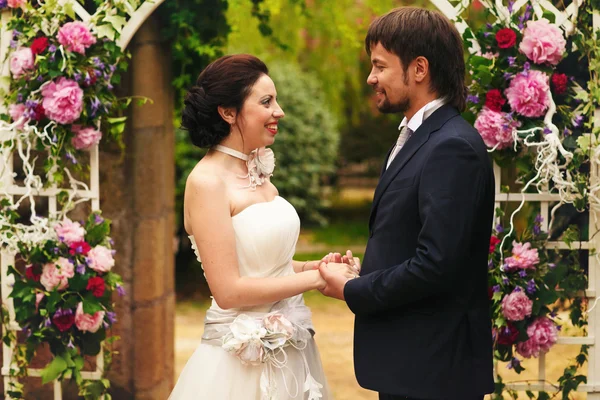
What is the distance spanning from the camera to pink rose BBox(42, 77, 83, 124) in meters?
3.76

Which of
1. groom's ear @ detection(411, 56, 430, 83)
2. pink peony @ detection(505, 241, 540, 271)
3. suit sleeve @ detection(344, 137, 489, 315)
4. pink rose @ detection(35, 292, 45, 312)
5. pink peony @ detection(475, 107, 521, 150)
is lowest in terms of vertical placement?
pink rose @ detection(35, 292, 45, 312)

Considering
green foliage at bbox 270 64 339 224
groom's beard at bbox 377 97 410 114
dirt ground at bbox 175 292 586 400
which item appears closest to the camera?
groom's beard at bbox 377 97 410 114

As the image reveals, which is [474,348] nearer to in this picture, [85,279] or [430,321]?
[430,321]

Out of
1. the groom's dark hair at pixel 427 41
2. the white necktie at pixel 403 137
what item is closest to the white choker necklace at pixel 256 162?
the white necktie at pixel 403 137

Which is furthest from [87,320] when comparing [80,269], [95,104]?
[95,104]

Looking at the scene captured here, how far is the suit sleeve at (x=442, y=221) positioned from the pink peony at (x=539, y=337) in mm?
1470

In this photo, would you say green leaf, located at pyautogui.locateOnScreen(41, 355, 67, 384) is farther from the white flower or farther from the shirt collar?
the shirt collar

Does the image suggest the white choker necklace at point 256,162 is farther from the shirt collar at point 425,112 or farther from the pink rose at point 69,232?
the pink rose at point 69,232

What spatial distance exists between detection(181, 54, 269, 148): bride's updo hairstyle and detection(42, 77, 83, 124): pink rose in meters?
1.04

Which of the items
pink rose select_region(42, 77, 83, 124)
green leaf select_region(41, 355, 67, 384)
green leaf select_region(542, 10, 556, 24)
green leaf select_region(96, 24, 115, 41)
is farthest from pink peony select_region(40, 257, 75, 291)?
green leaf select_region(542, 10, 556, 24)

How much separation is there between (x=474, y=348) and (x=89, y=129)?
7.34ft

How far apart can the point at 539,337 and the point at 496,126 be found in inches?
38.9

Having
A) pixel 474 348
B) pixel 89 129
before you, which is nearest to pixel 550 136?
pixel 474 348

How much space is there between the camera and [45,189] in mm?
3982
